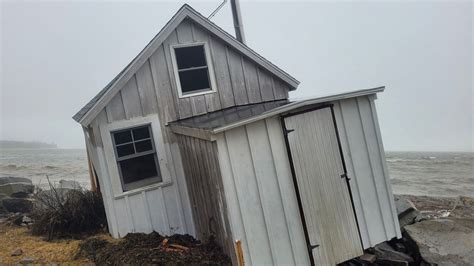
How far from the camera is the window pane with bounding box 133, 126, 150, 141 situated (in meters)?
7.77

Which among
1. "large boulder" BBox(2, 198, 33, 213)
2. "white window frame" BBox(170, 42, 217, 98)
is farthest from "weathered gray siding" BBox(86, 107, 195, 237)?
"large boulder" BBox(2, 198, 33, 213)

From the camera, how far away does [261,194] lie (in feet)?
19.0

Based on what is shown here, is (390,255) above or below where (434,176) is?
above

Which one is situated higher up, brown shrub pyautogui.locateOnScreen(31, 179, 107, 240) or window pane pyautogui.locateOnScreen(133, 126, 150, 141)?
window pane pyautogui.locateOnScreen(133, 126, 150, 141)

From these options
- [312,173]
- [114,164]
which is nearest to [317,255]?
[312,173]

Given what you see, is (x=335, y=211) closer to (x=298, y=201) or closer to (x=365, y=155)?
(x=298, y=201)

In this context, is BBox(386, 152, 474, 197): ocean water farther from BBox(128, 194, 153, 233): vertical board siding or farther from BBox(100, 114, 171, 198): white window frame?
BBox(128, 194, 153, 233): vertical board siding

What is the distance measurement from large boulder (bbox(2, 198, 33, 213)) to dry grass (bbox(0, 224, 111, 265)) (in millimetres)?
2597

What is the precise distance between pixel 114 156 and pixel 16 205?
6.40m

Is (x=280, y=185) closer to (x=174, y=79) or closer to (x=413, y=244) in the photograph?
(x=413, y=244)

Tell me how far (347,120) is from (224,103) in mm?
3176

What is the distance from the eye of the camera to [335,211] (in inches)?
244

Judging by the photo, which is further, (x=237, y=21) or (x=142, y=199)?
(x=237, y=21)

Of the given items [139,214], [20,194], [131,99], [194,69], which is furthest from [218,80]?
[20,194]
